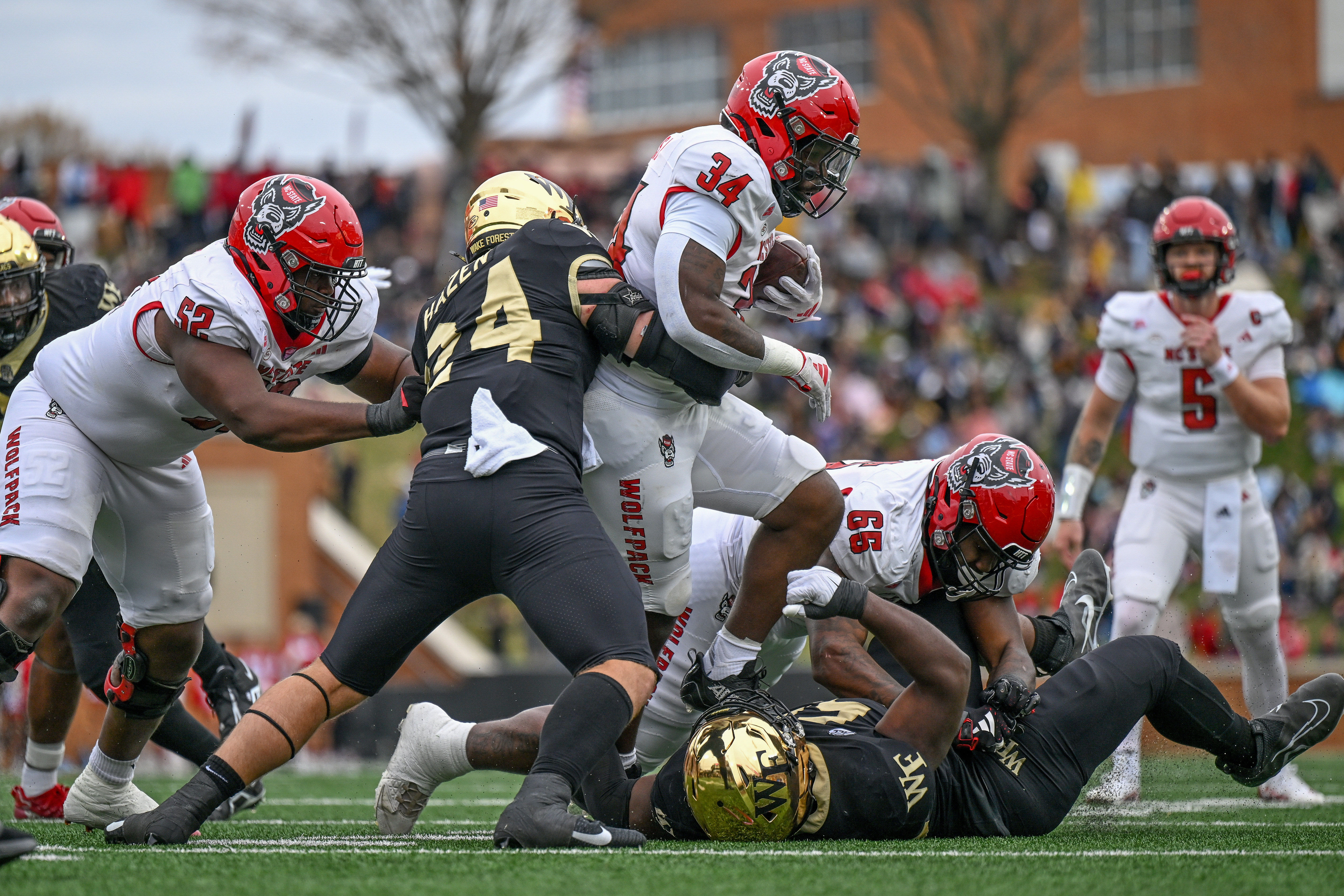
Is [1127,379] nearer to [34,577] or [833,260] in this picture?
[34,577]

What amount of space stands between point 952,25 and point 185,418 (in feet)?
93.0

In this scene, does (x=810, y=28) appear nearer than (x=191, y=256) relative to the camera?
No

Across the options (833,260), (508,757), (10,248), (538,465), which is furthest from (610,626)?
(833,260)

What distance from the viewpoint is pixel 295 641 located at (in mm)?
14586

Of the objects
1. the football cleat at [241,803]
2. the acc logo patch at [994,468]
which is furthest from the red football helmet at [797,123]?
the football cleat at [241,803]

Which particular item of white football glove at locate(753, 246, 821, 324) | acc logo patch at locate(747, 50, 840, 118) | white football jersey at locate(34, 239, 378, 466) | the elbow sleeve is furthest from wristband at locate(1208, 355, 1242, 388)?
white football jersey at locate(34, 239, 378, 466)

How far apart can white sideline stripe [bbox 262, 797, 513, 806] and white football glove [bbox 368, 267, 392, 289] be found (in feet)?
7.67

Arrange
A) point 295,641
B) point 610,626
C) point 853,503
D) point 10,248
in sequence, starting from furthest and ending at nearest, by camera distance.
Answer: point 295,641 < point 10,248 < point 853,503 < point 610,626

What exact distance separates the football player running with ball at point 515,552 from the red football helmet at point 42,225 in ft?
9.43

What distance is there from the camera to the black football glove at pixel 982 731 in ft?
14.7

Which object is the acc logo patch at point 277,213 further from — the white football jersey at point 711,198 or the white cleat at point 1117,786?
the white cleat at point 1117,786

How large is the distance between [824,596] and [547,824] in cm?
101

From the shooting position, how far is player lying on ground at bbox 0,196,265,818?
221 inches

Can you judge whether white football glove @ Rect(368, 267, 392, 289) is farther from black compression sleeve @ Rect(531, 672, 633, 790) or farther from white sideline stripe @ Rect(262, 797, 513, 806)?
white sideline stripe @ Rect(262, 797, 513, 806)
